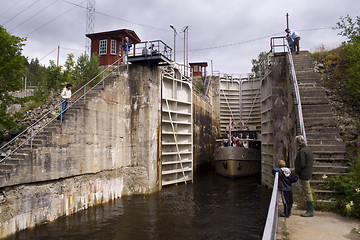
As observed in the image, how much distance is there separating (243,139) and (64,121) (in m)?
12.9

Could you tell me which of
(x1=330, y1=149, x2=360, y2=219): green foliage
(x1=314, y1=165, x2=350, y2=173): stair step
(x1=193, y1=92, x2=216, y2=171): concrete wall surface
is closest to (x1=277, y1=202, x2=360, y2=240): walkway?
(x1=330, y1=149, x2=360, y2=219): green foliage

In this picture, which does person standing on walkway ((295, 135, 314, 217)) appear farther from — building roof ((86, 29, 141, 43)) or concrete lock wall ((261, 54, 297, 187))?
building roof ((86, 29, 141, 43))

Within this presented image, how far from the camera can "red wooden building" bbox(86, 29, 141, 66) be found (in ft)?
74.1

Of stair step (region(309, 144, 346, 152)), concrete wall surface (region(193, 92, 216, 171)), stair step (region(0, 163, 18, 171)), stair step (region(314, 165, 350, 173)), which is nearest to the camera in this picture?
stair step (region(314, 165, 350, 173))

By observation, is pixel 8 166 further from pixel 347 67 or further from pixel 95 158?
pixel 347 67

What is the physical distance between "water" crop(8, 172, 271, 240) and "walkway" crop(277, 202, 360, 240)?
2.72 metres

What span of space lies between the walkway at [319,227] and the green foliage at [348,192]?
0.59 feet

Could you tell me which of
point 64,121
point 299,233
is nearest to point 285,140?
point 299,233

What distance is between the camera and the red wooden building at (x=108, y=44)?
22578mm

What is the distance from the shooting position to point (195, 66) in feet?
126

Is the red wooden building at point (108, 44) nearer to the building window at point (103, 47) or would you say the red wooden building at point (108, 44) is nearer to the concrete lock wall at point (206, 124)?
the building window at point (103, 47)

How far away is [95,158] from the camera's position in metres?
10.5

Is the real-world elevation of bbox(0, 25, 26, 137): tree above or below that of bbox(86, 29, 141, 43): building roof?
A: below

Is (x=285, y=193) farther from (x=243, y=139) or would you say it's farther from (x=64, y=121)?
(x=243, y=139)
